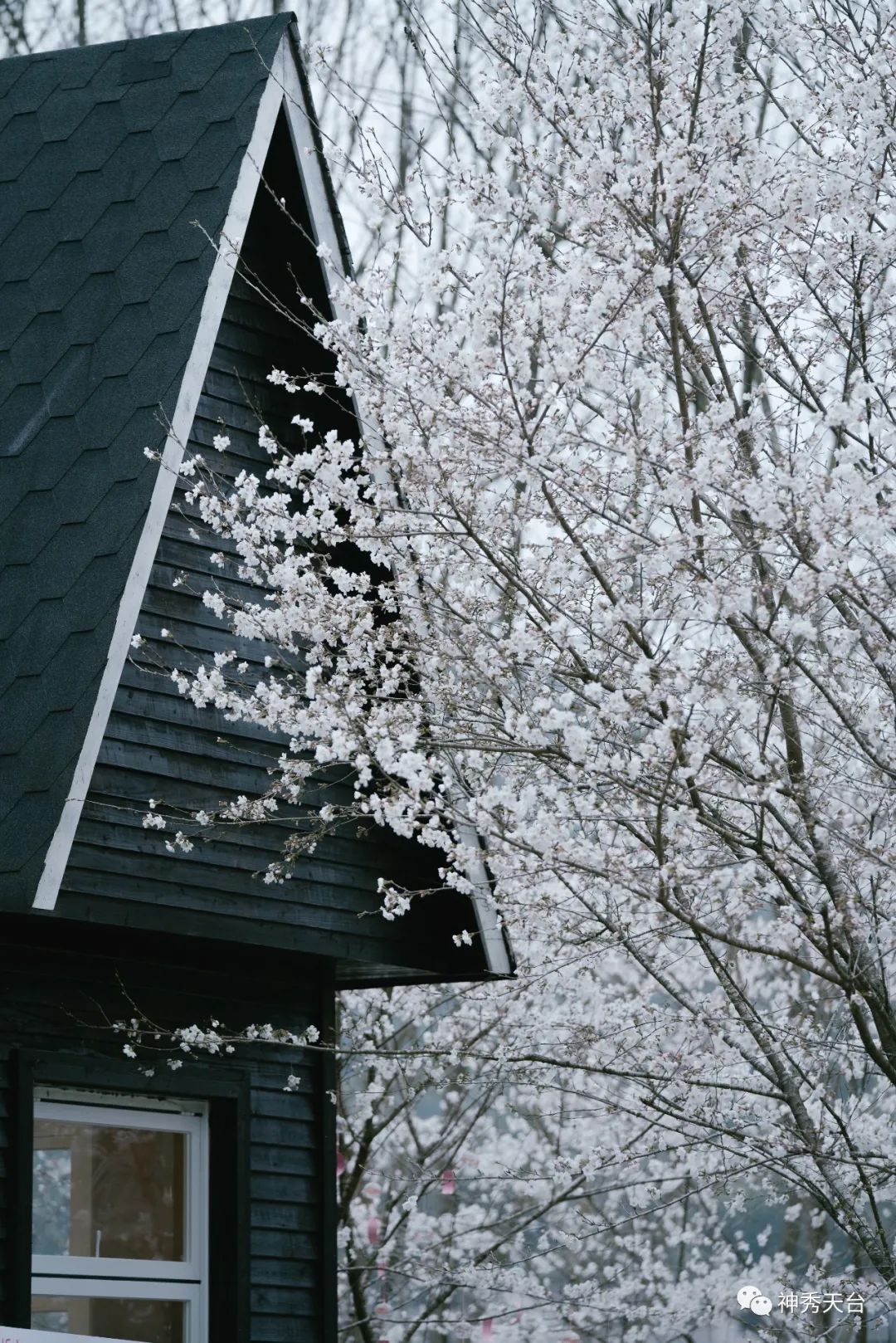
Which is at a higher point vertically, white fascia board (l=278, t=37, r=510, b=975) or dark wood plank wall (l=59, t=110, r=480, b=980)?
white fascia board (l=278, t=37, r=510, b=975)

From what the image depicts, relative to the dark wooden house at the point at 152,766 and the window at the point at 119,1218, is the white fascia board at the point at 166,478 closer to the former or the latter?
the dark wooden house at the point at 152,766

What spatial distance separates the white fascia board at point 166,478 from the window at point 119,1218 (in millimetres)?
1108

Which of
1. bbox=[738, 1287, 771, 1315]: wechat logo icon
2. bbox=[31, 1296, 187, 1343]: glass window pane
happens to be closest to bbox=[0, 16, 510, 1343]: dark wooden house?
bbox=[31, 1296, 187, 1343]: glass window pane

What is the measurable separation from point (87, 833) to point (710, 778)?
6.09ft

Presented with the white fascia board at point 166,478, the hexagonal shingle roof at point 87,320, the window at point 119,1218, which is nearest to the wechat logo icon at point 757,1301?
the window at point 119,1218

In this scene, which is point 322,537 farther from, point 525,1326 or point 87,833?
point 525,1326

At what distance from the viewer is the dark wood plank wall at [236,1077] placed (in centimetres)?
531

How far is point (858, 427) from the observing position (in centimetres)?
596

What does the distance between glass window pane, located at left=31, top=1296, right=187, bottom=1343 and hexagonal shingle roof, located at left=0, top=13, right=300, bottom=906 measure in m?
1.56

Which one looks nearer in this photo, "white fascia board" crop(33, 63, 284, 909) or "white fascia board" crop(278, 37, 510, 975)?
"white fascia board" crop(33, 63, 284, 909)

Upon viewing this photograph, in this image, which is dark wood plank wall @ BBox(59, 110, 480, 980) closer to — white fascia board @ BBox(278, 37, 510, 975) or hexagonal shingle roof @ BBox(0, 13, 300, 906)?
white fascia board @ BBox(278, 37, 510, 975)

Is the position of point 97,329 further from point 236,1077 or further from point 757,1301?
point 757,1301

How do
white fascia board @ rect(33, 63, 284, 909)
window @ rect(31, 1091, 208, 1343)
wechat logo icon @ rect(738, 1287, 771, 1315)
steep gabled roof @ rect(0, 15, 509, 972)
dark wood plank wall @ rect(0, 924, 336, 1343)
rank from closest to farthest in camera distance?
white fascia board @ rect(33, 63, 284, 909), steep gabled roof @ rect(0, 15, 509, 972), dark wood plank wall @ rect(0, 924, 336, 1343), window @ rect(31, 1091, 208, 1343), wechat logo icon @ rect(738, 1287, 771, 1315)

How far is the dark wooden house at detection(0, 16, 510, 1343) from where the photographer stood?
518cm
